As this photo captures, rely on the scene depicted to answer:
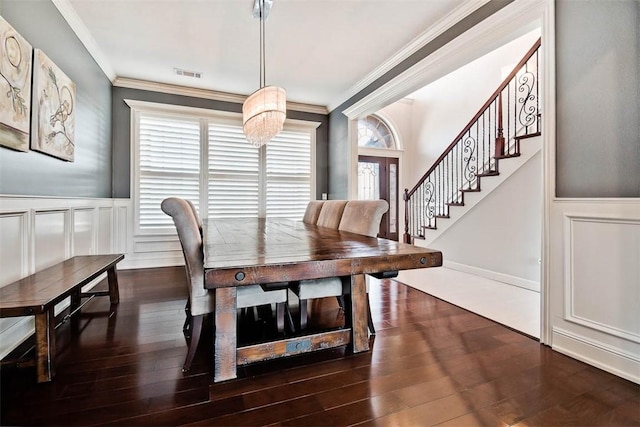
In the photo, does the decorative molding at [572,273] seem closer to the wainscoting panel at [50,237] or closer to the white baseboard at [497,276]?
the white baseboard at [497,276]

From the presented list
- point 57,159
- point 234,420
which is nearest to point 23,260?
point 57,159

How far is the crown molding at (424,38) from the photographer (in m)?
2.55

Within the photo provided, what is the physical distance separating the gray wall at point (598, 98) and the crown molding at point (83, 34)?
390 cm

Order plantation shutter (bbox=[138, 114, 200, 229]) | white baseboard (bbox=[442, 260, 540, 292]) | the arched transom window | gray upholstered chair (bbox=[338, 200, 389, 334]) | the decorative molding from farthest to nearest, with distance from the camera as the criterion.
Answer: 1. the arched transom window
2. plantation shutter (bbox=[138, 114, 200, 229])
3. white baseboard (bbox=[442, 260, 540, 292])
4. gray upholstered chair (bbox=[338, 200, 389, 334])
5. the decorative molding

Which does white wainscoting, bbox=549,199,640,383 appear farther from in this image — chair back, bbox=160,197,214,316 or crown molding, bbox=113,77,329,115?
crown molding, bbox=113,77,329,115

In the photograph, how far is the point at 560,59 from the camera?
6.38 ft

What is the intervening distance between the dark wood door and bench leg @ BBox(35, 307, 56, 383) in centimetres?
554

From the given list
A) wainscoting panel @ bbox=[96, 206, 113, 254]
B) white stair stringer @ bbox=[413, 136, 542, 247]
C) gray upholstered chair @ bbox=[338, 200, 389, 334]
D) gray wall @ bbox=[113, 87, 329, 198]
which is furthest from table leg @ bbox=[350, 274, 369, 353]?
gray wall @ bbox=[113, 87, 329, 198]

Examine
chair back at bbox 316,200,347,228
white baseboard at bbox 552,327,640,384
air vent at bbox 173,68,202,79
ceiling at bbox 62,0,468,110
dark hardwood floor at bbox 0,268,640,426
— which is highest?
air vent at bbox 173,68,202,79

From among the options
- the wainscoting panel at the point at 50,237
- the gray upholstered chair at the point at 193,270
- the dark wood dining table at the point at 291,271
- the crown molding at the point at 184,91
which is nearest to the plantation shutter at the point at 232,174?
the crown molding at the point at 184,91

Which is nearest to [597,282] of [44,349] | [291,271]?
[291,271]

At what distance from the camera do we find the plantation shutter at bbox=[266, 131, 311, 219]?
5.09 metres

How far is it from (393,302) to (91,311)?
9.07 feet

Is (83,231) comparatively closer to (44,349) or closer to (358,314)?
(44,349)
